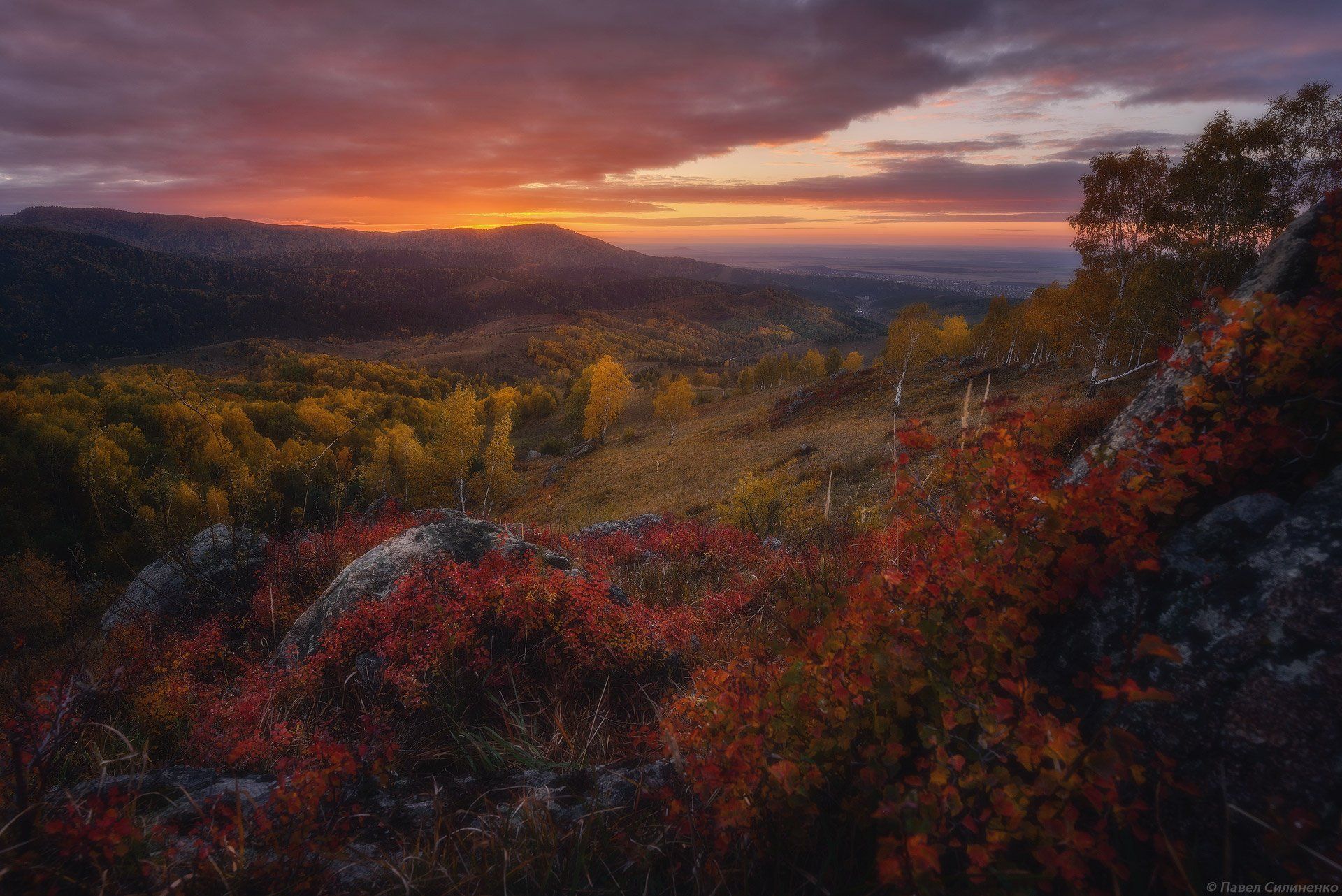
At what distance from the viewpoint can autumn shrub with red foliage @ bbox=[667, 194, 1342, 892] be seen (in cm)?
222

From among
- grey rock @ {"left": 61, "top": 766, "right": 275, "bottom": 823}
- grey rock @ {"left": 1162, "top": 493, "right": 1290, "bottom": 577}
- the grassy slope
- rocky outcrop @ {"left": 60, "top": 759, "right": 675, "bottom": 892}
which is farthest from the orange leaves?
the grassy slope

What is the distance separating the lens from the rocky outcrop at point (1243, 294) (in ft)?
15.3

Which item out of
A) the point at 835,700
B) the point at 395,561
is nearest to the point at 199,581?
the point at 395,561

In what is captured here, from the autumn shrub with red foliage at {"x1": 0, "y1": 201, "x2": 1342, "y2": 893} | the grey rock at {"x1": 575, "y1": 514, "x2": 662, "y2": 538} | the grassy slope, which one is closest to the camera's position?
the autumn shrub with red foliage at {"x1": 0, "y1": 201, "x2": 1342, "y2": 893}

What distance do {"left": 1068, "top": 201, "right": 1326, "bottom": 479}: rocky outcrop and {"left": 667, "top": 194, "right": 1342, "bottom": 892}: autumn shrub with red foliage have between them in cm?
29

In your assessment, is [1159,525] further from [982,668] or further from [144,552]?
[144,552]

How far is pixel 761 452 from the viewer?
43.8 m

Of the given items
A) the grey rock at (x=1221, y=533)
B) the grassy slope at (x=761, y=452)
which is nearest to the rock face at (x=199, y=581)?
the grey rock at (x=1221, y=533)

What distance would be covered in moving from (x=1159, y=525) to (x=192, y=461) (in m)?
65.0

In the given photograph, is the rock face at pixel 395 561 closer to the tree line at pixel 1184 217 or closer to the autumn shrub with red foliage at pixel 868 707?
the autumn shrub with red foliage at pixel 868 707

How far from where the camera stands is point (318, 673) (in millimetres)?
5926

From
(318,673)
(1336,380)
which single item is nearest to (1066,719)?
(1336,380)

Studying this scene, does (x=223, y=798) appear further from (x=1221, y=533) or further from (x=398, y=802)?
(x=1221, y=533)

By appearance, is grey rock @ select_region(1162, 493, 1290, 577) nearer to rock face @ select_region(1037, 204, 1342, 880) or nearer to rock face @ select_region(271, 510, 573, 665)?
rock face @ select_region(1037, 204, 1342, 880)
